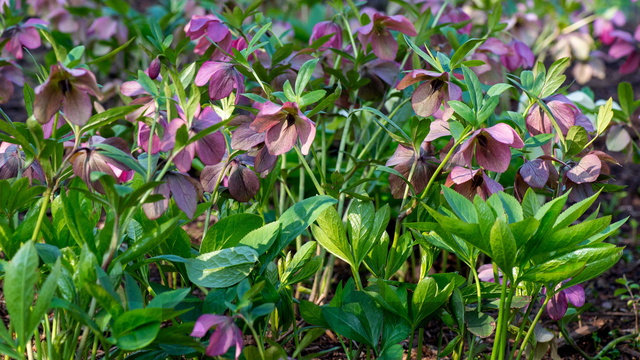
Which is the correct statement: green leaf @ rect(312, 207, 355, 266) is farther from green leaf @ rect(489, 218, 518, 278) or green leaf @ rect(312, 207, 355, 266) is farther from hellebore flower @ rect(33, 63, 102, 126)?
hellebore flower @ rect(33, 63, 102, 126)

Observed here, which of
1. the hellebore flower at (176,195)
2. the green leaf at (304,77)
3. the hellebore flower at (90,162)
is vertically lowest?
the hellebore flower at (176,195)

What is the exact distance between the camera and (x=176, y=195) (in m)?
0.86

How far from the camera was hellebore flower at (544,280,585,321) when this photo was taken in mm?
1041

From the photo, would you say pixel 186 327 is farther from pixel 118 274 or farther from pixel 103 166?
pixel 103 166

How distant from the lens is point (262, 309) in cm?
80

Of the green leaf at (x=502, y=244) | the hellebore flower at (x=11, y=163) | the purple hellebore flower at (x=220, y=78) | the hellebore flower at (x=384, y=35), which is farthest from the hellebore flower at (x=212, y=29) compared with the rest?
the green leaf at (x=502, y=244)

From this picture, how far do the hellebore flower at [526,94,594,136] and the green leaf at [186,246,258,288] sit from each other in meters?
0.52

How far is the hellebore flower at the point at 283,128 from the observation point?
0.92m

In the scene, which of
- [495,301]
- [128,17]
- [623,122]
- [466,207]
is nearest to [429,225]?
[466,207]

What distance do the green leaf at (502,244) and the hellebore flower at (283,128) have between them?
277 millimetres

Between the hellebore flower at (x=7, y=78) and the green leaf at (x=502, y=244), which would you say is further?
the hellebore flower at (x=7, y=78)

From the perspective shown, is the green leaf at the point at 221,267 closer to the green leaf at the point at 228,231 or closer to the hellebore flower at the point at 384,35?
the green leaf at the point at 228,231

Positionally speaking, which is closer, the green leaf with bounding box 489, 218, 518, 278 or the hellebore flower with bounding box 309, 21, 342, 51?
the green leaf with bounding box 489, 218, 518, 278

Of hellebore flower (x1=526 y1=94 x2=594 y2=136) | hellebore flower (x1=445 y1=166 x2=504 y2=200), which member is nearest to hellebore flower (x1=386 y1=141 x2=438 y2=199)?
hellebore flower (x1=445 y1=166 x2=504 y2=200)
